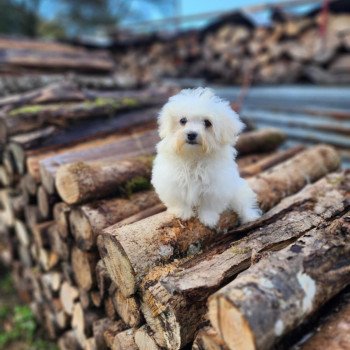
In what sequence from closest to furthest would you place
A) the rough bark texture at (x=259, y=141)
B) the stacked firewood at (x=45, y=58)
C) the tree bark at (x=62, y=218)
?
1. the tree bark at (x=62, y=218)
2. the rough bark texture at (x=259, y=141)
3. the stacked firewood at (x=45, y=58)

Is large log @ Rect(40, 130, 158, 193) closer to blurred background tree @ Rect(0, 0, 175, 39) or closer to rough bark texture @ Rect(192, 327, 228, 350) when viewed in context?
rough bark texture @ Rect(192, 327, 228, 350)

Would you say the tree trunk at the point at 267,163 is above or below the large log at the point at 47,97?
below

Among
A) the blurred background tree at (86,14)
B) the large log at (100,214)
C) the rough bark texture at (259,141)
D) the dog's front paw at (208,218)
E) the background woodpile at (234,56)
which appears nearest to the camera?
the dog's front paw at (208,218)

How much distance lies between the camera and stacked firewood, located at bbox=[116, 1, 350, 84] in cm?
473

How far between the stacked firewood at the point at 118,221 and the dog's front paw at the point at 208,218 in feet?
0.14

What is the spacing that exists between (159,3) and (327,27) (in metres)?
10.1

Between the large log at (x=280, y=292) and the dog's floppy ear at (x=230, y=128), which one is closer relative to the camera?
the large log at (x=280, y=292)

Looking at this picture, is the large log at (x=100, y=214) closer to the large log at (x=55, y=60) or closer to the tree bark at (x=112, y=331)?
the tree bark at (x=112, y=331)

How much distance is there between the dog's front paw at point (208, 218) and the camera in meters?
2.13

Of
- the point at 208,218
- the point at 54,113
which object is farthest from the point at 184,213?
the point at 54,113

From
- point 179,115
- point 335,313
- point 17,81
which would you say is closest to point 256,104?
point 17,81

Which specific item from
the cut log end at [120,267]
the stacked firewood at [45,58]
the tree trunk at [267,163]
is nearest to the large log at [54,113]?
the tree trunk at [267,163]

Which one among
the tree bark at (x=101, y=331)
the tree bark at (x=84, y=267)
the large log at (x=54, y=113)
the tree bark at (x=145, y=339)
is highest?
the large log at (x=54, y=113)

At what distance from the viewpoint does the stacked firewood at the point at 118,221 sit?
1872mm
